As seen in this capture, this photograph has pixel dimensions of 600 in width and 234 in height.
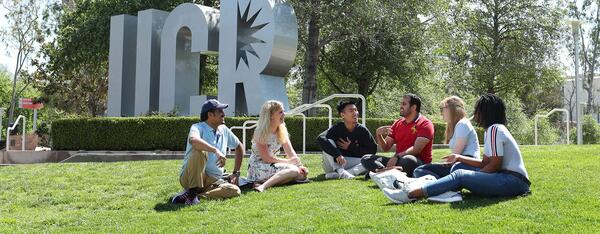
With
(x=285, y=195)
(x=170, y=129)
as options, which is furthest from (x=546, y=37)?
(x=285, y=195)

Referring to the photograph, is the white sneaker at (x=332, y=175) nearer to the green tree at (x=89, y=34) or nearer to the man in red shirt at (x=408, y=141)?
the man in red shirt at (x=408, y=141)

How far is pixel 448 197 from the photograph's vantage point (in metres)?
5.88

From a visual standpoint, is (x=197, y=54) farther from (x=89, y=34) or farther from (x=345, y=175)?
(x=345, y=175)

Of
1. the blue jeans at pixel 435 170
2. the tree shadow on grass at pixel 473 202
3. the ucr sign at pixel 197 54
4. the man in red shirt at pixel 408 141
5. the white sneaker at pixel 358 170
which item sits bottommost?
the tree shadow on grass at pixel 473 202

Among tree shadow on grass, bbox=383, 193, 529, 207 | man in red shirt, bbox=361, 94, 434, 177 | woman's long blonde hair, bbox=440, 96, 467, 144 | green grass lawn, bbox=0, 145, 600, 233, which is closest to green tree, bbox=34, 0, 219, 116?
green grass lawn, bbox=0, 145, 600, 233

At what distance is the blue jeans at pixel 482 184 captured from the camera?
5801mm

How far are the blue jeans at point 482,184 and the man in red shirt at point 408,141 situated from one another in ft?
4.59

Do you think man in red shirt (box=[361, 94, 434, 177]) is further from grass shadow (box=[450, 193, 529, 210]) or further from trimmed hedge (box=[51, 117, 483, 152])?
trimmed hedge (box=[51, 117, 483, 152])

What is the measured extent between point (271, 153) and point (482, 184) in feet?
9.54

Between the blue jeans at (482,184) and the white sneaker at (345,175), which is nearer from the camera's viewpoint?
the blue jeans at (482,184)

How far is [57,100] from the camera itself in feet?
125

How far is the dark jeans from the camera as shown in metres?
7.29

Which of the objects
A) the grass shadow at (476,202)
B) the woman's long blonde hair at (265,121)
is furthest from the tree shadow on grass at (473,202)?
the woman's long blonde hair at (265,121)

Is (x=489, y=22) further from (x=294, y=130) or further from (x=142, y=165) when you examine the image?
(x=142, y=165)
